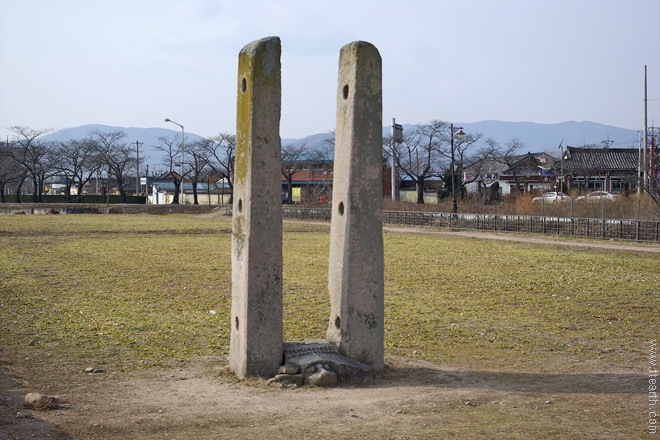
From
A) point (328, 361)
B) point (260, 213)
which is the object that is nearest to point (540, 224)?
point (328, 361)

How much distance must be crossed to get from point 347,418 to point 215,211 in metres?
55.3

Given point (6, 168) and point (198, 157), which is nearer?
point (6, 168)

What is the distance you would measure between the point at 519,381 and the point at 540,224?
24300 millimetres

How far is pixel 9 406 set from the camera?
20.6ft

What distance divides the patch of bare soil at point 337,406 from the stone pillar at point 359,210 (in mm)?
623

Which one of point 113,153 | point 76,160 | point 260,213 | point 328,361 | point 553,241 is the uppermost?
point 113,153

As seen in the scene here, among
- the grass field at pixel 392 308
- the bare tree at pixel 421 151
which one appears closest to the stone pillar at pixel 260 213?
the grass field at pixel 392 308

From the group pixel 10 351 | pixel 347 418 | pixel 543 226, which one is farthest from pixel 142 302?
pixel 543 226

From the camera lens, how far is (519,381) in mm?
7426

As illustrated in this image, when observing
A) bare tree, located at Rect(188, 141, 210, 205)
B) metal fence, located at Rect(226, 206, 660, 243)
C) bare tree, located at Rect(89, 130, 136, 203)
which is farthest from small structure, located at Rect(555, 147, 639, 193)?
bare tree, located at Rect(89, 130, 136, 203)

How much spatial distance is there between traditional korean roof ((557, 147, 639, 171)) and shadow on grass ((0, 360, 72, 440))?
2207 inches

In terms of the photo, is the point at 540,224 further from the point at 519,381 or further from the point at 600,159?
the point at 600,159

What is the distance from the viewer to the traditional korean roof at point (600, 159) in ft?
186

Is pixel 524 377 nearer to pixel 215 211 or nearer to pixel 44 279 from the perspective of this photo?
pixel 44 279
